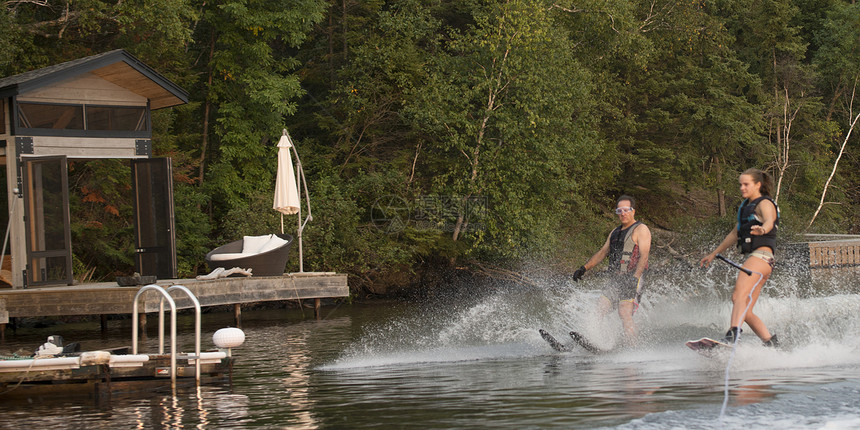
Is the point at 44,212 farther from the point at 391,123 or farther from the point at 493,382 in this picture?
the point at 391,123

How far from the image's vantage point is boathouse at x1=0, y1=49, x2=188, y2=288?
51.3 ft

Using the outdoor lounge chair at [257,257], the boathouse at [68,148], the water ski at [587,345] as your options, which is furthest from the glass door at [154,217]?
the water ski at [587,345]

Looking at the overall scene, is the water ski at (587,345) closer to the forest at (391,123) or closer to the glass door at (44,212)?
the glass door at (44,212)

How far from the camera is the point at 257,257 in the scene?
1772cm

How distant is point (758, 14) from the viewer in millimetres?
35844

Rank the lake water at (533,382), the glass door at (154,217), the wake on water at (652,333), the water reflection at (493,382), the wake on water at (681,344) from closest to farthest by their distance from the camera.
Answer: the wake on water at (681,344)
the lake water at (533,382)
the water reflection at (493,382)
the wake on water at (652,333)
the glass door at (154,217)

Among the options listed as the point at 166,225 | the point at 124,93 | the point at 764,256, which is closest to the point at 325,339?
the point at 166,225

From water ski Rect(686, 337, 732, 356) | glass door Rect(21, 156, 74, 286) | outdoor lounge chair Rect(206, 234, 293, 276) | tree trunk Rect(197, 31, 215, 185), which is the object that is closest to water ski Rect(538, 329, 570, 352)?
water ski Rect(686, 337, 732, 356)

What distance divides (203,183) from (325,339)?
1100 centimetres

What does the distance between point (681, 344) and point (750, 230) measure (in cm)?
252

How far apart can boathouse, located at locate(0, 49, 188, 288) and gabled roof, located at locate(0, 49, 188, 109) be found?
0.02 metres

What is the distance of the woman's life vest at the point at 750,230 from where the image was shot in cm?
864

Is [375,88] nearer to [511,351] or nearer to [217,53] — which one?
[217,53]

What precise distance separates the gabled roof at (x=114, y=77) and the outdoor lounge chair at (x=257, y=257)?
333 cm
